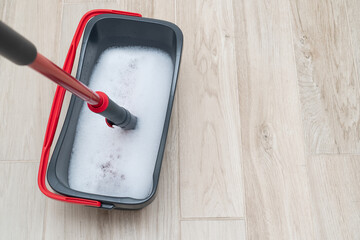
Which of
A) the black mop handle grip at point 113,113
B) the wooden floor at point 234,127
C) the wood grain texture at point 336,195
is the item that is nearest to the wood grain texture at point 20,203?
the wooden floor at point 234,127

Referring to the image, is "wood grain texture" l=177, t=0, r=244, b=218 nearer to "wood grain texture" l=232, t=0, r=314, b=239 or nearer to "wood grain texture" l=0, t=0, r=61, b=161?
"wood grain texture" l=232, t=0, r=314, b=239

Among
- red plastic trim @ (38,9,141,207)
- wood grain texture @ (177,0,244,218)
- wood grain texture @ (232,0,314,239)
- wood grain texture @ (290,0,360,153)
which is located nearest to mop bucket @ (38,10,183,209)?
red plastic trim @ (38,9,141,207)

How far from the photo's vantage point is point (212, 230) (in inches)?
25.2

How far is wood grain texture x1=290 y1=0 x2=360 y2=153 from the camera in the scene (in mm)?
701

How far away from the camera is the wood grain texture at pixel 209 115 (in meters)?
0.65

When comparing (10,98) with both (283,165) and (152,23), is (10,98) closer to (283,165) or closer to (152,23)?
(152,23)

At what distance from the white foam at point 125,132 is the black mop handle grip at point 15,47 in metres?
0.34

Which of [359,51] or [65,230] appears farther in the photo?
[359,51]

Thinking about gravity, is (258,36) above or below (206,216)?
above

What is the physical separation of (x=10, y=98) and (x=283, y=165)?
0.67 metres

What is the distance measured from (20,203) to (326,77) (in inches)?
31.1

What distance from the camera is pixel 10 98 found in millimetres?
703

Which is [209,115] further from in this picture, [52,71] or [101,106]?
[52,71]

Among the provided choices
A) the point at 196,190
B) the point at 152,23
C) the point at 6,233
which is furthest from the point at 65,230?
the point at 152,23
